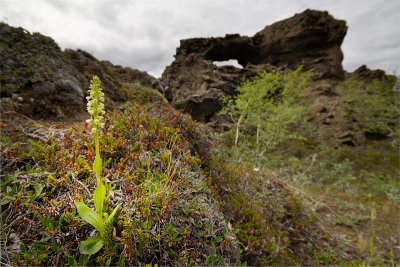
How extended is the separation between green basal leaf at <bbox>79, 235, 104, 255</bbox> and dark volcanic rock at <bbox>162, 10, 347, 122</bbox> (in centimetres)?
1868

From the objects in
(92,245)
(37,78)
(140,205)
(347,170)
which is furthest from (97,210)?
(347,170)

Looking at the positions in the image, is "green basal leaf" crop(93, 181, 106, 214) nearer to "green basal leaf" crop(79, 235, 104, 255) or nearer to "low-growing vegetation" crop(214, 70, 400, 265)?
"green basal leaf" crop(79, 235, 104, 255)

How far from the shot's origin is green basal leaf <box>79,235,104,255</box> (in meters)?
1.33

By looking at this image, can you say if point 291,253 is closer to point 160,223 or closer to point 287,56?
point 160,223

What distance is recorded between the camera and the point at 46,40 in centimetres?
590

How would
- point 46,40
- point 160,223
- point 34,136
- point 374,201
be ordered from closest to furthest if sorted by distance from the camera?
point 160,223, point 34,136, point 46,40, point 374,201

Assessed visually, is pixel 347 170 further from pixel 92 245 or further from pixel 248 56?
pixel 248 56

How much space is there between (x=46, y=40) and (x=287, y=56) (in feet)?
136

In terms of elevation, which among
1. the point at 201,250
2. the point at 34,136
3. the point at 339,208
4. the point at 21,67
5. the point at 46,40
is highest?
the point at 46,40

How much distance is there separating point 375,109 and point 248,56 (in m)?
A: 25.6

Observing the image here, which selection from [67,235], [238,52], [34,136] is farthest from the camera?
[238,52]

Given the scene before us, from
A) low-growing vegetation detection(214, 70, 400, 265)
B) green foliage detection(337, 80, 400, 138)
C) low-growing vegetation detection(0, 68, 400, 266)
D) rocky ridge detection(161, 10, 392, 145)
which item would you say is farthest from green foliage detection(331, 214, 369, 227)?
green foliage detection(337, 80, 400, 138)

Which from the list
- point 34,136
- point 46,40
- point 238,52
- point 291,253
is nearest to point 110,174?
point 34,136

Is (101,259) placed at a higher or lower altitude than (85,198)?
lower
